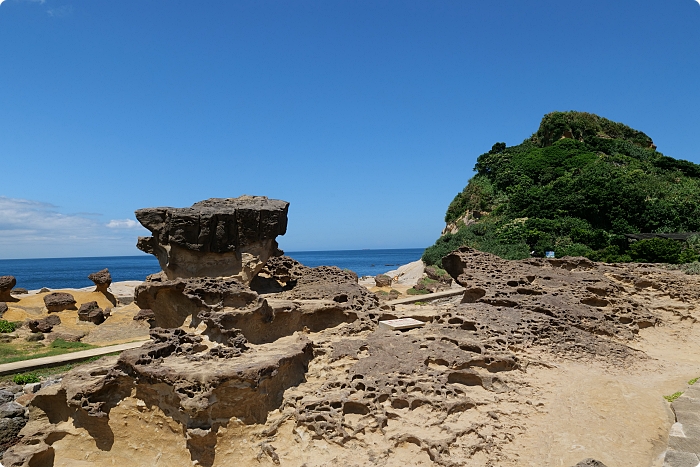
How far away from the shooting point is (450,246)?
107 ft

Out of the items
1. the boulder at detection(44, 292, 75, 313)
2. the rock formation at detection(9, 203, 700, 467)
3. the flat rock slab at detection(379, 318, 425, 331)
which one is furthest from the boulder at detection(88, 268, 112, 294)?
the flat rock slab at detection(379, 318, 425, 331)

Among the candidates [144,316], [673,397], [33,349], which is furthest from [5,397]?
[673,397]

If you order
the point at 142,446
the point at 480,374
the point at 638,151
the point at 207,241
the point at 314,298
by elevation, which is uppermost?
the point at 638,151

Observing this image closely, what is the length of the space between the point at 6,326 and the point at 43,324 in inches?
46.8

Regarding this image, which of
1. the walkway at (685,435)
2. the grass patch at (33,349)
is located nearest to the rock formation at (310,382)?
the walkway at (685,435)

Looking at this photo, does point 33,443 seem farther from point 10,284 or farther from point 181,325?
point 10,284

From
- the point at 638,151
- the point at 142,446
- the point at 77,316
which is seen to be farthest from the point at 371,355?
the point at 638,151

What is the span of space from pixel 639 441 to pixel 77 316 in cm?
2091

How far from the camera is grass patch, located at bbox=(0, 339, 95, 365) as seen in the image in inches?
548

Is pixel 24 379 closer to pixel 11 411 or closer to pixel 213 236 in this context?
pixel 11 411

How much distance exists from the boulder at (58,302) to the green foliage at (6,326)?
88.0 inches

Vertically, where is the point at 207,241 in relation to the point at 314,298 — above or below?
→ above

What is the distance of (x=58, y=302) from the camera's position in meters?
20.0

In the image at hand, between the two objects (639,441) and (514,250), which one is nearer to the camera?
(639,441)
